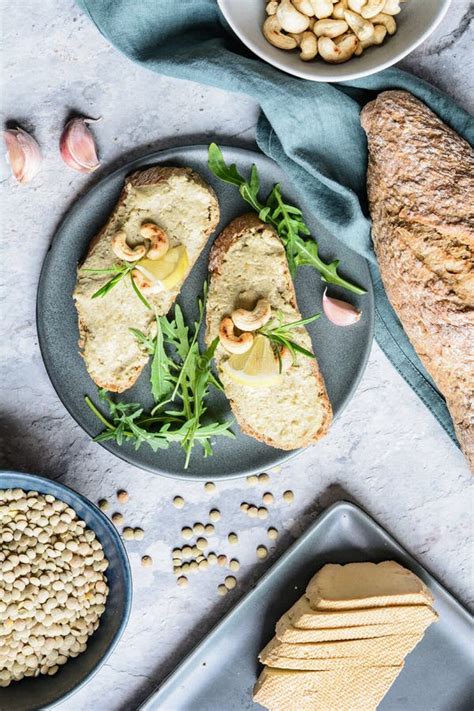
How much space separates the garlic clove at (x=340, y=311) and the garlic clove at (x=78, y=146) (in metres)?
0.74

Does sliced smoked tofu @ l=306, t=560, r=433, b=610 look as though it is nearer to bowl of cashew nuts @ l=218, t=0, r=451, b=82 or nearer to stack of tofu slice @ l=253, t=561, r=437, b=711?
stack of tofu slice @ l=253, t=561, r=437, b=711

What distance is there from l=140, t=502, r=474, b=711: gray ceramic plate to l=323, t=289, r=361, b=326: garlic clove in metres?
0.55

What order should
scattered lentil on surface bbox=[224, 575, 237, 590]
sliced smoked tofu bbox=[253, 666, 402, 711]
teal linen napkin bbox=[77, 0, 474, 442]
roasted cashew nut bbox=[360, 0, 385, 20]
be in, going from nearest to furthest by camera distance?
roasted cashew nut bbox=[360, 0, 385, 20], teal linen napkin bbox=[77, 0, 474, 442], sliced smoked tofu bbox=[253, 666, 402, 711], scattered lentil on surface bbox=[224, 575, 237, 590]

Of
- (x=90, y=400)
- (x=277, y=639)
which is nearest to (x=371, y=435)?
(x=277, y=639)

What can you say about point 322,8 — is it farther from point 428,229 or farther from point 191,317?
point 191,317

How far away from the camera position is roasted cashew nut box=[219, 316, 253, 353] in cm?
191

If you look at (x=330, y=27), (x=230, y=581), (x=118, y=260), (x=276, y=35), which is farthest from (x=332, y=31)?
(x=230, y=581)

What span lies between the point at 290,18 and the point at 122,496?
138cm

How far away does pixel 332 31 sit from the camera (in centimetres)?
175

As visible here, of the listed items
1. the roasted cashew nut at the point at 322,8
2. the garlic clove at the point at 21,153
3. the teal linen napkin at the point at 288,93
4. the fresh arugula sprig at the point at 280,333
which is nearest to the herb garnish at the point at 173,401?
the fresh arugula sprig at the point at 280,333

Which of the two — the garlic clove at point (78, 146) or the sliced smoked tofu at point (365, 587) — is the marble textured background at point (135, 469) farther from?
the sliced smoked tofu at point (365, 587)

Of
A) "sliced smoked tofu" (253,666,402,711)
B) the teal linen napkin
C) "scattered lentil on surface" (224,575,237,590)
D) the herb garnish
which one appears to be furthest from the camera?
"scattered lentil on surface" (224,575,237,590)

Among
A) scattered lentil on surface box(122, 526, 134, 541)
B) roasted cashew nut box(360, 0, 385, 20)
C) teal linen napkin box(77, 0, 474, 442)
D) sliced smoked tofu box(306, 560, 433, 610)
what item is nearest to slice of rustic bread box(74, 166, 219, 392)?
teal linen napkin box(77, 0, 474, 442)

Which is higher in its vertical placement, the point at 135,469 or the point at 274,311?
the point at 274,311
